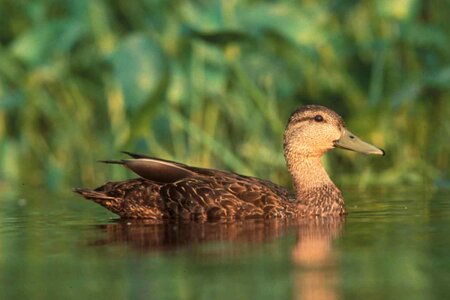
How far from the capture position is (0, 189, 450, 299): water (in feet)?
22.3

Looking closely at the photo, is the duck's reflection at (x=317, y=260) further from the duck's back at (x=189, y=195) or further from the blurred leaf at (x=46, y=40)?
the blurred leaf at (x=46, y=40)

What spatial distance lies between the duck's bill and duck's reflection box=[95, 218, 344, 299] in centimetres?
74

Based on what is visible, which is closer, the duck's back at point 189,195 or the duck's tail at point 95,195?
the duck's back at point 189,195

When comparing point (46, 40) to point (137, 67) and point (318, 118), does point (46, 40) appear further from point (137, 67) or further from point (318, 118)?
point (318, 118)

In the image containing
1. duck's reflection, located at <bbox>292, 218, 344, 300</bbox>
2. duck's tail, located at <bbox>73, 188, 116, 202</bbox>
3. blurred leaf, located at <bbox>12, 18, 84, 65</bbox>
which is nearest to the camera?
duck's reflection, located at <bbox>292, 218, 344, 300</bbox>

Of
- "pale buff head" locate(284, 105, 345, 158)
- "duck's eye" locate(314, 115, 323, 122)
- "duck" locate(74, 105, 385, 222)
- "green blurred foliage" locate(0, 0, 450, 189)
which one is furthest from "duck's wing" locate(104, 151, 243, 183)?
"green blurred foliage" locate(0, 0, 450, 189)

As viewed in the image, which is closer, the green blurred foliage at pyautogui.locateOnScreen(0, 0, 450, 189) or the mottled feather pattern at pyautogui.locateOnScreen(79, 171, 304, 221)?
the mottled feather pattern at pyautogui.locateOnScreen(79, 171, 304, 221)

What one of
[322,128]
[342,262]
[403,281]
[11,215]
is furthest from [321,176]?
[403,281]

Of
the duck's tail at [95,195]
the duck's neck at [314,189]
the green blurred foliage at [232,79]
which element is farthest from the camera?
the green blurred foliage at [232,79]

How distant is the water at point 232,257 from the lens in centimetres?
680

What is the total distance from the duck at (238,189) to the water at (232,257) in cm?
23

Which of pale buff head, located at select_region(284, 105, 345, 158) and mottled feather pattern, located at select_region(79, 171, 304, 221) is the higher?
pale buff head, located at select_region(284, 105, 345, 158)

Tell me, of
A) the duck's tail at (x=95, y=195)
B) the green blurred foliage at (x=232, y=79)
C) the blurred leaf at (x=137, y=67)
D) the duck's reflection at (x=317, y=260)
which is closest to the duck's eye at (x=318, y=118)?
the duck's reflection at (x=317, y=260)

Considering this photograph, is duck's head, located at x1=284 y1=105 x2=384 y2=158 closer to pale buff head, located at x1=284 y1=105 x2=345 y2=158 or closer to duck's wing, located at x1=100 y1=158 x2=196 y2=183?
pale buff head, located at x1=284 y1=105 x2=345 y2=158
